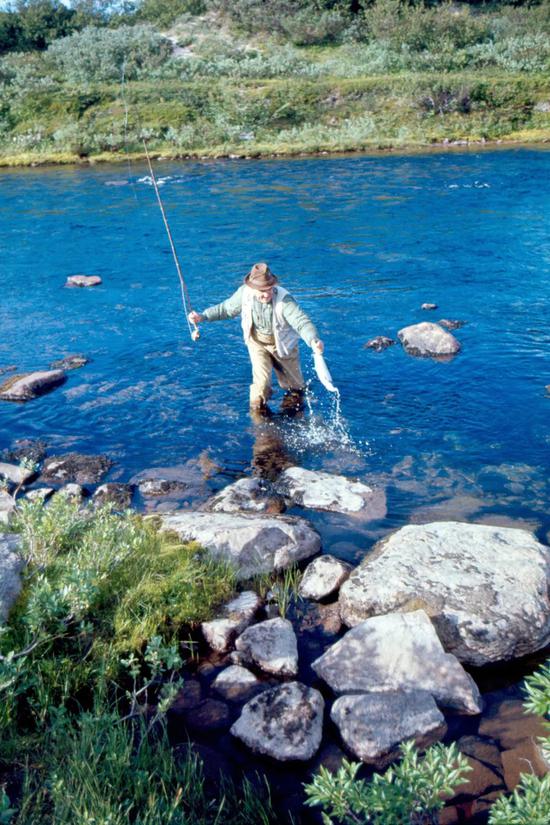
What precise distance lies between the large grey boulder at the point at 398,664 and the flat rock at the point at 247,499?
2482mm

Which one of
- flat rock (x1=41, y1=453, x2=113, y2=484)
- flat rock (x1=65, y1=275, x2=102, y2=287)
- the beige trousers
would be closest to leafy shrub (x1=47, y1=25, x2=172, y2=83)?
flat rock (x1=65, y1=275, x2=102, y2=287)

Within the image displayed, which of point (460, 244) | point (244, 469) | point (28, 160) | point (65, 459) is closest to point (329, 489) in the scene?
point (244, 469)

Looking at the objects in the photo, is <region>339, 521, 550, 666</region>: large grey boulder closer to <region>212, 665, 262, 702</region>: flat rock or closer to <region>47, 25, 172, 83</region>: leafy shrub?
<region>212, 665, 262, 702</region>: flat rock

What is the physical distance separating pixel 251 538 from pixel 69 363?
725 centimetres

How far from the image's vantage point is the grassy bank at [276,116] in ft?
119

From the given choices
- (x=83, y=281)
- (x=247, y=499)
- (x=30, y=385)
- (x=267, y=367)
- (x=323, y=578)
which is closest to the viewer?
(x=323, y=578)

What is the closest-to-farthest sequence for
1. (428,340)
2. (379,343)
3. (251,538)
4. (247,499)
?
1. (251,538)
2. (247,499)
3. (428,340)
4. (379,343)

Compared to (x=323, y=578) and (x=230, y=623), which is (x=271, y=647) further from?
(x=323, y=578)

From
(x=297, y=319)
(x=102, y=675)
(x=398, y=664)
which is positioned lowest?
(x=398, y=664)

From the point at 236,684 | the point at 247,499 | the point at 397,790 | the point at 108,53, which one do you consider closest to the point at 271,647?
the point at 236,684

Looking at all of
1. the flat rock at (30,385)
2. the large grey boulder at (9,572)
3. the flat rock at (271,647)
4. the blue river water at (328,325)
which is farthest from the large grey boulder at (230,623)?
the flat rock at (30,385)

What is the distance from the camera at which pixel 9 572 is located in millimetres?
5617

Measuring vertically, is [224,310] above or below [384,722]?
above

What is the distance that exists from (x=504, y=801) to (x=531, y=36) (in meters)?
53.7
